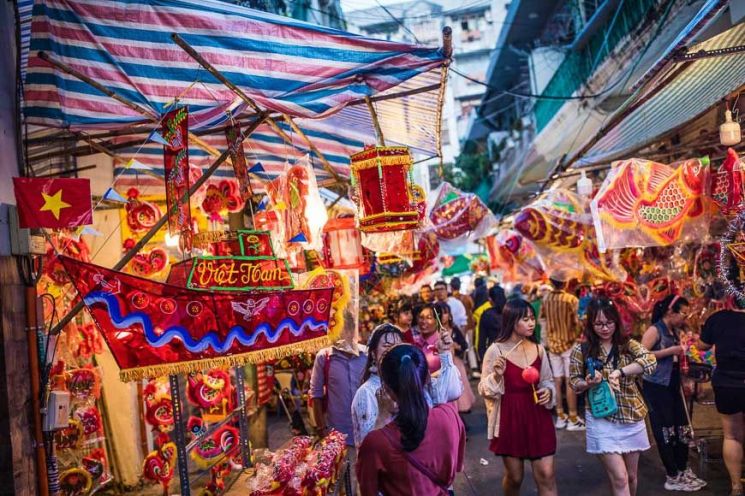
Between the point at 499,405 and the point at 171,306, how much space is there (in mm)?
2905

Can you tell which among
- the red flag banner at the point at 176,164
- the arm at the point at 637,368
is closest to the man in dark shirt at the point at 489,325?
the arm at the point at 637,368

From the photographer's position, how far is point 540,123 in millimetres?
19922

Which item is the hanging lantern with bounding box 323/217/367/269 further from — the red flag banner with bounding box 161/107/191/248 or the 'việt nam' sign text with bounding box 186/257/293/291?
the red flag banner with bounding box 161/107/191/248

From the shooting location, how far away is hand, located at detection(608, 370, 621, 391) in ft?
16.4

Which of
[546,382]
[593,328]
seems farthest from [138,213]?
[593,328]

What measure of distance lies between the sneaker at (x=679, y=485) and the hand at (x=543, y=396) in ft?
6.52

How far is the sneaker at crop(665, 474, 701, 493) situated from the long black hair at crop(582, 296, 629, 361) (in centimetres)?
184

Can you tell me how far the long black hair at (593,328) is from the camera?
514 cm

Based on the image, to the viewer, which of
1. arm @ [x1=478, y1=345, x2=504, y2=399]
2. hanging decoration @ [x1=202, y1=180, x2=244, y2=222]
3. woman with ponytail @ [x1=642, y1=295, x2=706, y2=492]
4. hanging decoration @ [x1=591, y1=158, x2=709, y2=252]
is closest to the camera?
arm @ [x1=478, y1=345, x2=504, y2=399]

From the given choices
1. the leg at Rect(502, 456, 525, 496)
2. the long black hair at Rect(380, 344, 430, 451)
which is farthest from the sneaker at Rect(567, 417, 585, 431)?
the long black hair at Rect(380, 344, 430, 451)

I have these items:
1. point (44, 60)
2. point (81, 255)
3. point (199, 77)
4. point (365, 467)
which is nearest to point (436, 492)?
point (365, 467)

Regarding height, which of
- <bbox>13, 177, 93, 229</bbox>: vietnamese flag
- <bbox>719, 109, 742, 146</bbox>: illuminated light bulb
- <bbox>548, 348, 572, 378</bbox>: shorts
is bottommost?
<bbox>548, 348, 572, 378</bbox>: shorts

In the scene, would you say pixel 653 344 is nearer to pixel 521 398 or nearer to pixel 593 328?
pixel 593 328

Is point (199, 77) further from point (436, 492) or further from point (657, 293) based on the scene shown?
point (657, 293)
